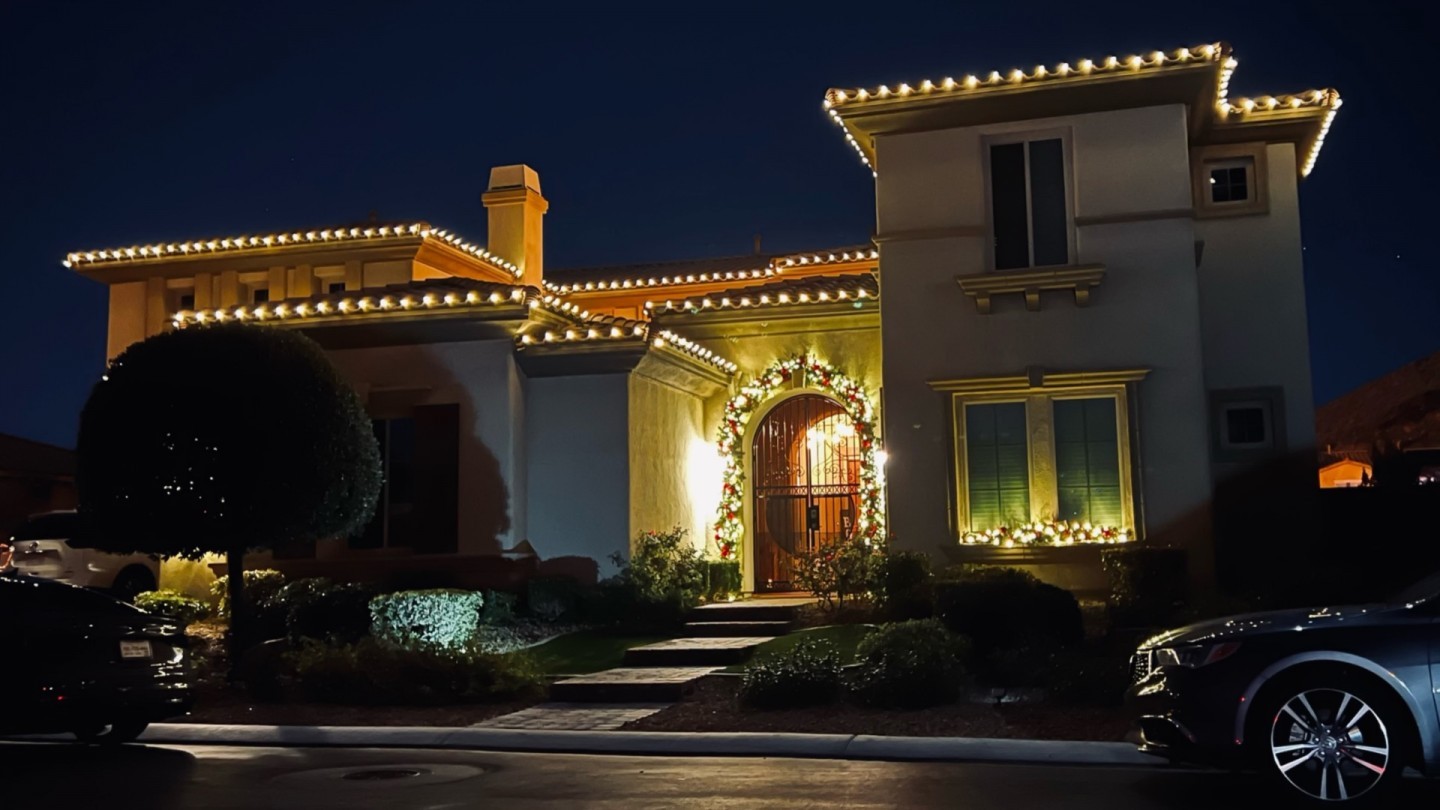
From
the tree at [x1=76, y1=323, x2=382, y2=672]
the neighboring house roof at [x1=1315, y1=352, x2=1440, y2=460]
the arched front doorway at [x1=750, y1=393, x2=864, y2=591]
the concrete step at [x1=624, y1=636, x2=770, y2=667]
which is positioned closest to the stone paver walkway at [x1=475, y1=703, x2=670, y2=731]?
the concrete step at [x1=624, y1=636, x2=770, y2=667]

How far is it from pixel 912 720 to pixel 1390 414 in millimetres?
26502

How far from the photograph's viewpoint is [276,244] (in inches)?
984

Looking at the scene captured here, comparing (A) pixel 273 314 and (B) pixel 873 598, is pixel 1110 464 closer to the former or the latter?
(B) pixel 873 598

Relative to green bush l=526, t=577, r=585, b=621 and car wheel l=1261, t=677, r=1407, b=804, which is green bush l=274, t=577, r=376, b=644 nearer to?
green bush l=526, t=577, r=585, b=621

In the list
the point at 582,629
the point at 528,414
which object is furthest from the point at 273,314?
the point at 582,629

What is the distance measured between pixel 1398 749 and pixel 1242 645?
94 cm

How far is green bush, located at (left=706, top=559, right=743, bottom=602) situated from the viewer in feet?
60.1

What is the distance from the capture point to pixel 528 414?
18.7 meters

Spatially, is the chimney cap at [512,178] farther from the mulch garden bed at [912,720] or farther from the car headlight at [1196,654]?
the car headlight at [1196,654]

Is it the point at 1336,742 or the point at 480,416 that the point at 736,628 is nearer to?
the point at 480,416

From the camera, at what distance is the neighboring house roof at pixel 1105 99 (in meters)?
16.6

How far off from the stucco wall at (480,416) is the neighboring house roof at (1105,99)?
19.1ft

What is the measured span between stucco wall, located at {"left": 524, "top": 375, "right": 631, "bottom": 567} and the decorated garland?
2.27 m

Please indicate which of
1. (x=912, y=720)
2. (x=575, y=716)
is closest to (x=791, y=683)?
(x=912, y=720)
